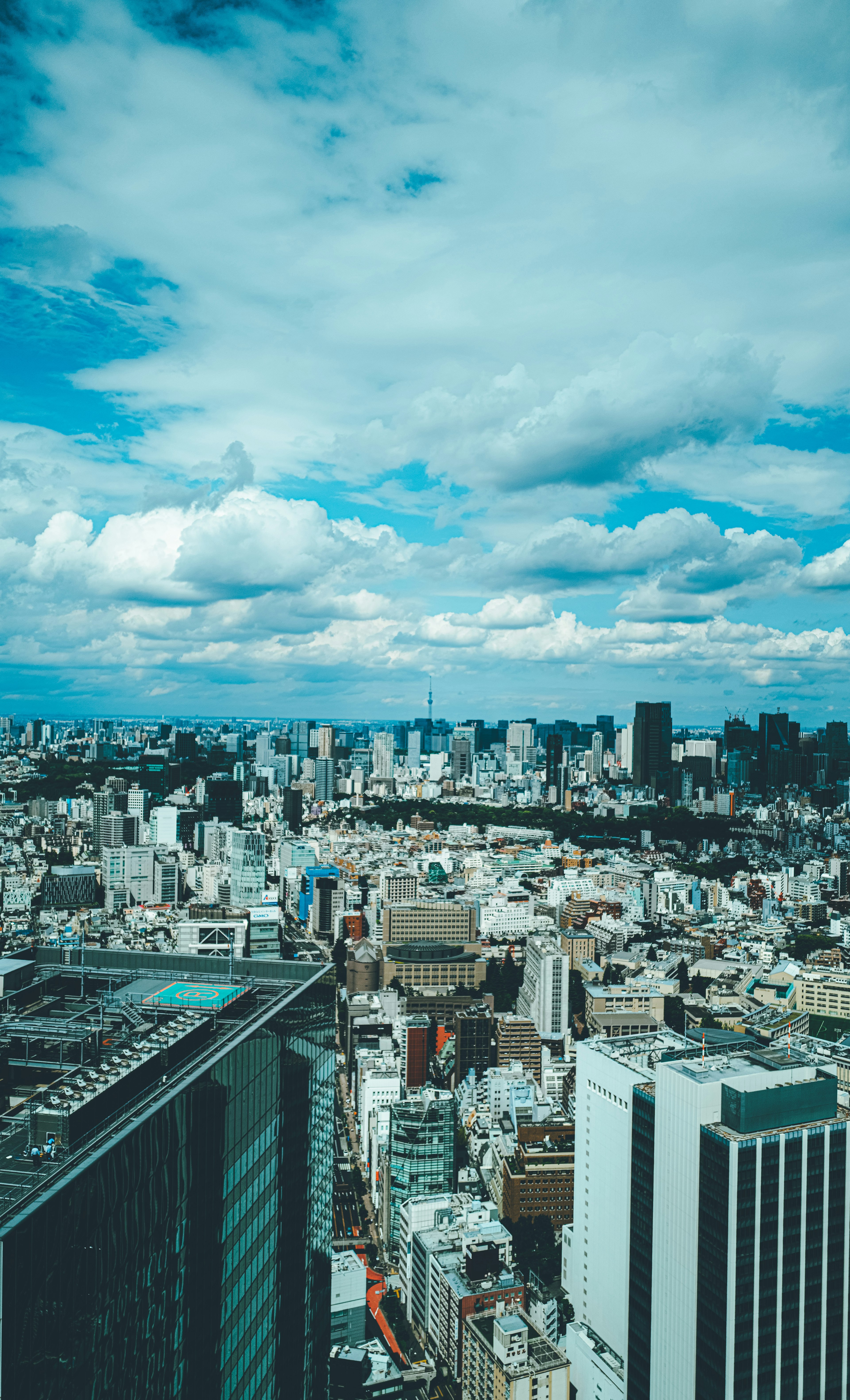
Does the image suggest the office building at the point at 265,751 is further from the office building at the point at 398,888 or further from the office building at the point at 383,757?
the office building at the point at 398,888

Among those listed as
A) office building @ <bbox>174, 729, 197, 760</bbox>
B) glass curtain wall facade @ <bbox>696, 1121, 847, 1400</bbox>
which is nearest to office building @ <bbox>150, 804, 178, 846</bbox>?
office building @ <bbox>174, 729, 197, 760</bbox>

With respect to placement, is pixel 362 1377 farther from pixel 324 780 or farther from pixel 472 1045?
pixel 324 780

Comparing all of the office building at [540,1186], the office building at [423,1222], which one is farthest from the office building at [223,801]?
the office building at [423,1222]

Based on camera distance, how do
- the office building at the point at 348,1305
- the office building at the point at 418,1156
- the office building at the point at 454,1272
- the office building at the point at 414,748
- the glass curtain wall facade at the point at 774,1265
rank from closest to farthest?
1. the glass curtain wall facade at the point at 774,1265
2. the office building at the point at 348,1305
3. the office building at the point at 454,1272
4. the office building at the point at 418,1156
5. the office building at the point at 414,748

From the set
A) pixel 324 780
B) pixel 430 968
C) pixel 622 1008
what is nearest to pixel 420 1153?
pixel 622 1008

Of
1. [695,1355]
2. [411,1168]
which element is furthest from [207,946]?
[695,1355]

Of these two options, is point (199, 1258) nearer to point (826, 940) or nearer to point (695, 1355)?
point (695, 1355)
